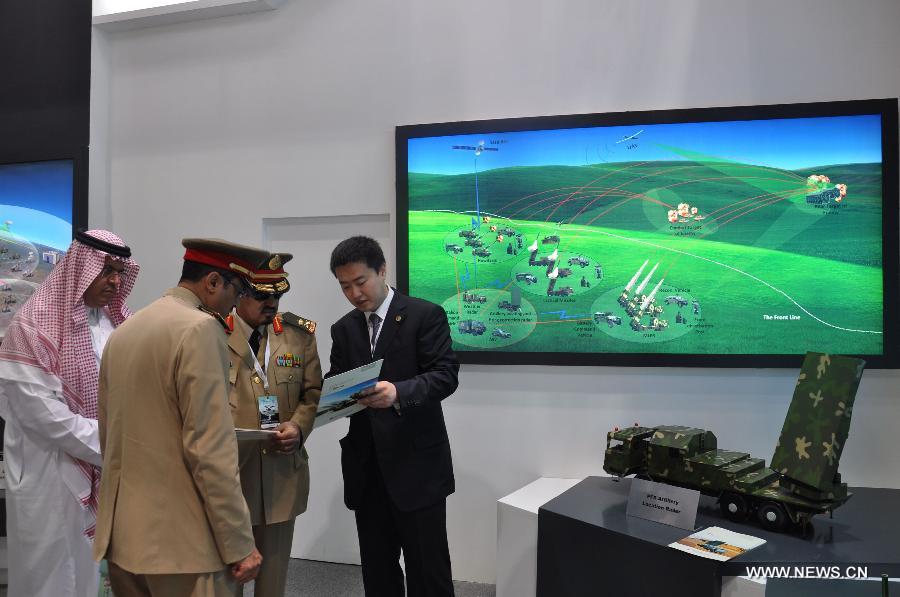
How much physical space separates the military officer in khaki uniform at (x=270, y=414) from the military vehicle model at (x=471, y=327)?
131 centimetres

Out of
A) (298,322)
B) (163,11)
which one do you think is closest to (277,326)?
(298,322)

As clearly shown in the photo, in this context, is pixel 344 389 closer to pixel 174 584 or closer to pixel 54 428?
pixel 174 584

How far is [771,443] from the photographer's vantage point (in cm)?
336

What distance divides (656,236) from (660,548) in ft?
5.72

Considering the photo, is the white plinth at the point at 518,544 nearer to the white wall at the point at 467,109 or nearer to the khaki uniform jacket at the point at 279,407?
the white wall at the point at 467,109

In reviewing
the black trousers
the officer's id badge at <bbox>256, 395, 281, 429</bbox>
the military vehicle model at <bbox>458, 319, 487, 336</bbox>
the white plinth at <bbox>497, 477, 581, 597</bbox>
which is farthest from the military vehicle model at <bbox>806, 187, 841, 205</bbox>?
the officer's id badge at <bbox>256, 395, 281, 429</bbox>

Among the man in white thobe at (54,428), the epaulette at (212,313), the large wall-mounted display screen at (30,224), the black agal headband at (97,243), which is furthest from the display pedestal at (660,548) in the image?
the large wall-mounted display screen at (30,224)

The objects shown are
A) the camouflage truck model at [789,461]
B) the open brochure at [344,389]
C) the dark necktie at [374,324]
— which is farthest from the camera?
the dark necktie at [374,324]

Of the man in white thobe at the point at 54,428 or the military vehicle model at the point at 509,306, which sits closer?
the man in white thobe at the point at 54,428

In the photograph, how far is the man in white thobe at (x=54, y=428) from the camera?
2.65 meters

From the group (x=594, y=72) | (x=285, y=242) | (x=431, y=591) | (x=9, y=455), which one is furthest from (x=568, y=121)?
(x=9, y=455)

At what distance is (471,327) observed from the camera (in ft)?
12.2

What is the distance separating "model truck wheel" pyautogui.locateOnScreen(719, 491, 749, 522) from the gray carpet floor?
1.52 meters

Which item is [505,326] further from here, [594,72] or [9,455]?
[9,455]
